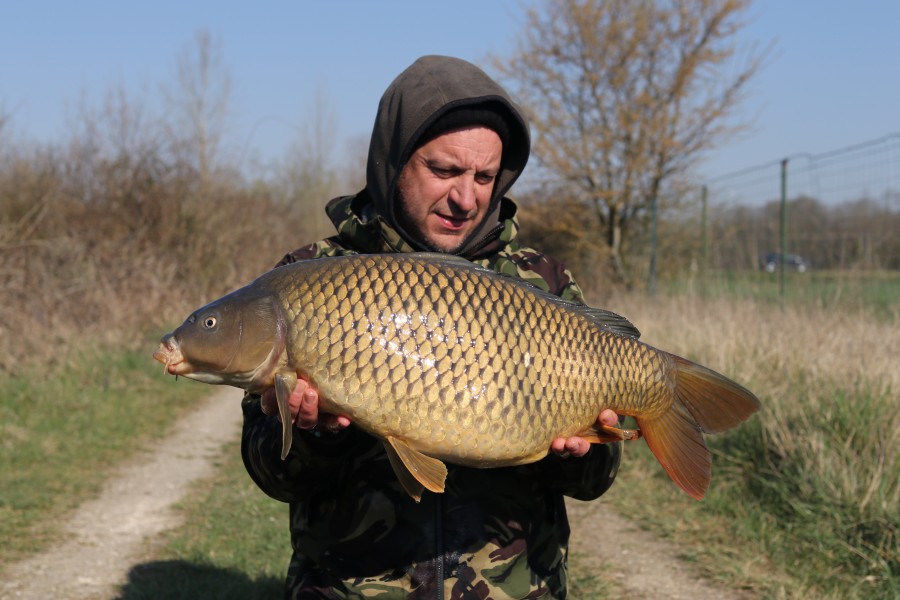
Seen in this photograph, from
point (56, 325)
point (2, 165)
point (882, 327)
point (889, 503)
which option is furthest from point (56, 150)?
point (889, 503)

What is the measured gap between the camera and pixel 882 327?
4820 mm

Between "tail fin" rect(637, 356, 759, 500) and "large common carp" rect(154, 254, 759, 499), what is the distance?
156 mm

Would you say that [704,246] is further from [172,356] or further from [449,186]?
[172,356]

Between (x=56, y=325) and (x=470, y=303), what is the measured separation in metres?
7.00

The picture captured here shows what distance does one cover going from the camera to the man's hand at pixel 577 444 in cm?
172

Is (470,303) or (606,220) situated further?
(606,220)

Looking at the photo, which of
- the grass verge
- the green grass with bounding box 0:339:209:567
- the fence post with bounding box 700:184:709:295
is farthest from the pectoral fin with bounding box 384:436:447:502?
the fence post with bounding box 700:184:709:295

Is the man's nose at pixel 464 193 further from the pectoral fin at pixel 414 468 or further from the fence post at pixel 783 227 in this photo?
the fence post at pixel 783 227

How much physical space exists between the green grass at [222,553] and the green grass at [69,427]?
58 centimetres

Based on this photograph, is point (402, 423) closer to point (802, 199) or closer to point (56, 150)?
point (802, 199)

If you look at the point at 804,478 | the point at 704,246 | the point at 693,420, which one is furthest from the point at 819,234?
the point at 693,420

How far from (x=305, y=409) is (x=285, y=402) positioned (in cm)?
4

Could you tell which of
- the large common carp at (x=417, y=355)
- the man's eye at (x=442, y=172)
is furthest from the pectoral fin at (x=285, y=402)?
the man's eye at (x=442, y=172)

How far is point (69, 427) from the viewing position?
569 cm
